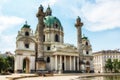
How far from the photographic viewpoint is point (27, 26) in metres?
68.1

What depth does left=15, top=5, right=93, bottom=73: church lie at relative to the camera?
196 ft

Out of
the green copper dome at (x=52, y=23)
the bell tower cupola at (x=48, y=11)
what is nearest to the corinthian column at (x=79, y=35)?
the green copper dome at (x=52, y=23)

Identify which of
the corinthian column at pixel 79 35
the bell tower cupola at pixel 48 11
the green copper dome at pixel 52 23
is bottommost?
the corinthian column at pixel 79 35

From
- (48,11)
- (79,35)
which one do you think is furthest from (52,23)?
(48,11)

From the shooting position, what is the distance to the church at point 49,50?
59750 millimetres

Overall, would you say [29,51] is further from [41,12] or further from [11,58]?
[11,58]

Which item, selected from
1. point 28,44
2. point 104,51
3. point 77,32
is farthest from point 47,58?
point 104,51

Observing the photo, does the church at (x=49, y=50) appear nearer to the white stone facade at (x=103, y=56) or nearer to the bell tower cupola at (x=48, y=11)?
the bell tower cupola at (x=48, y=11)

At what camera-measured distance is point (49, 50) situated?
239 ft

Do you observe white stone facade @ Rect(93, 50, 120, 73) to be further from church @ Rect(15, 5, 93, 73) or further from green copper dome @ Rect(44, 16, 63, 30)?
green copper dome @ Rect(44, 16, 63, 30)

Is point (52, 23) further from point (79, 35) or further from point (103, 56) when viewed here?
point (103, 56)

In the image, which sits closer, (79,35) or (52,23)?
(79,35)

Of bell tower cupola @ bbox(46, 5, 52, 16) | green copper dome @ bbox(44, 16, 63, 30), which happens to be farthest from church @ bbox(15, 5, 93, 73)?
bell tower cupola @ bbox(46, 5, 52, 16)

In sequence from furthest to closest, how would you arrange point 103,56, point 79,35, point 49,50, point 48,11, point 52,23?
point 103,56, point 48,11, point 52,23, point 79,35, point 49,50
